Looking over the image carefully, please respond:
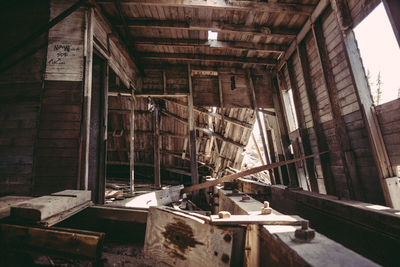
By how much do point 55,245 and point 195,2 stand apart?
17.0 feet

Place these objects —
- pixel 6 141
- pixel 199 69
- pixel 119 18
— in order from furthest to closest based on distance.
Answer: pixel 199 69
pixel 119 18
pixel 6 141

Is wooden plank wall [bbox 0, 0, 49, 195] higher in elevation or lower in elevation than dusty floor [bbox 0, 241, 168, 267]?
higher

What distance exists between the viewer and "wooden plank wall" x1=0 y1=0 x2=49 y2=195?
142 inches

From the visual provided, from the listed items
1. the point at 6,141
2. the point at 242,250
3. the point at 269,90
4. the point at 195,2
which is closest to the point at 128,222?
the point at 242,250

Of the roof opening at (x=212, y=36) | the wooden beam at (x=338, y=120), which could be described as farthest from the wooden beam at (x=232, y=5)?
Answer: the roof opening at (x=212, y=36)

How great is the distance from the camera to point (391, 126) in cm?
335

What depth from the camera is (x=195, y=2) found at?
4.42 m

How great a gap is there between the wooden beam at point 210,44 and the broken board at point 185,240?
18.0ft

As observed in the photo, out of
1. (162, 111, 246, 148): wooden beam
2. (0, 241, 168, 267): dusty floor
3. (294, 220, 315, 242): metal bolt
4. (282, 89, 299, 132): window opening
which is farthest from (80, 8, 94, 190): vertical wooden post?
(282, 89, 299, 132): window opening

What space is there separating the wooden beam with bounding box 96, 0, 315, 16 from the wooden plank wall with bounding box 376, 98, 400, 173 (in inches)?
127

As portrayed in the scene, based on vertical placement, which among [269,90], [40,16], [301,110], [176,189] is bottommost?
[176,189]

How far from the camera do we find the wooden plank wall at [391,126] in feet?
10.7

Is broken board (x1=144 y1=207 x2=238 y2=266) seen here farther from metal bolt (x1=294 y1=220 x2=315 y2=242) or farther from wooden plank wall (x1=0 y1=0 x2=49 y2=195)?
wooden plank wall (x1=0 y1=0 x2=49 y2=195)

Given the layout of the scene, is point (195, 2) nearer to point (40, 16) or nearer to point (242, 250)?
point (40, 16)
